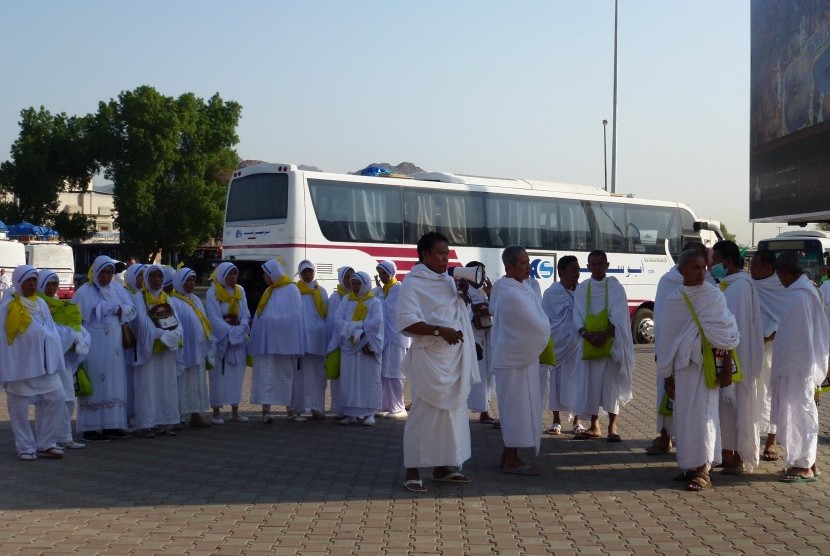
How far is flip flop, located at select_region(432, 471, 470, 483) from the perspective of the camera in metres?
7.68

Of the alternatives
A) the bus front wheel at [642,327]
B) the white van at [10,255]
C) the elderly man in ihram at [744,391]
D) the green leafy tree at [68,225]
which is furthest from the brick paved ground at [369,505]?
the green leafy tree at [68,225]

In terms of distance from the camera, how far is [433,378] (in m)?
7.40

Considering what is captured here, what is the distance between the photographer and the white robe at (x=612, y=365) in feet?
32.0

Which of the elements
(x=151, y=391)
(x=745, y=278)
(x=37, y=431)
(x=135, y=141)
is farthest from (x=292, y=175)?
(x=135, y=141)

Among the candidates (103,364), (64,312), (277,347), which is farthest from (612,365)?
(64,312)

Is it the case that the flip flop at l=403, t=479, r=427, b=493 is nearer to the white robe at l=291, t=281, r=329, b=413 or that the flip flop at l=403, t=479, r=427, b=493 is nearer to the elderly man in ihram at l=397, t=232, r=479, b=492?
the elderly man in ihram at l=397, t=232, r=479, b=492

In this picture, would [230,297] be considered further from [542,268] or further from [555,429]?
[542,268]

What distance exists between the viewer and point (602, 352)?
9.74 meters

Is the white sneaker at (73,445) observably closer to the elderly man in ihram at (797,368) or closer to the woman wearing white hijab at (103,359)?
the woman wearing white hijab at (103,359)

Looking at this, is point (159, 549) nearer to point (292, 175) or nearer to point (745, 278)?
point (745, 278)

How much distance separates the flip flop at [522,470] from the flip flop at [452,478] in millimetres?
512

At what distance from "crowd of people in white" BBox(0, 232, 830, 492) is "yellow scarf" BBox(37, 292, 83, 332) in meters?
0.02

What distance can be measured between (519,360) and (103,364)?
13.9 ft

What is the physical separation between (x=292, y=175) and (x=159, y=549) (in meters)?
13.1
